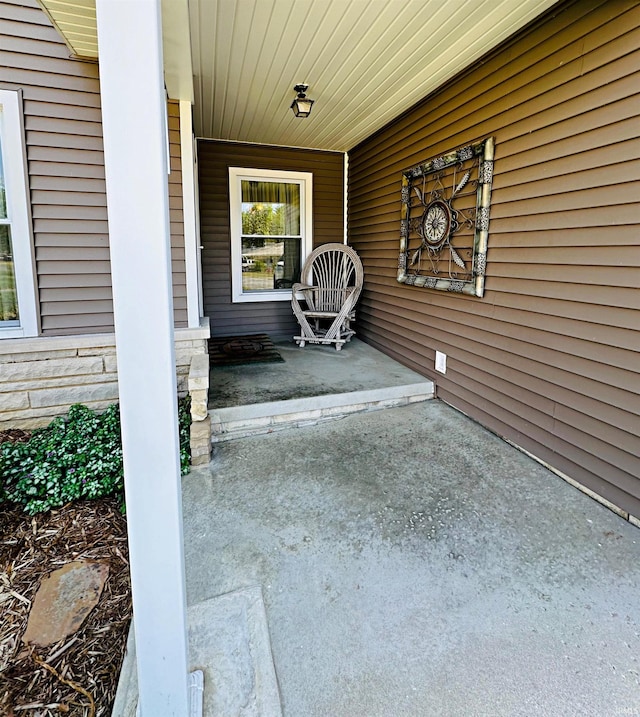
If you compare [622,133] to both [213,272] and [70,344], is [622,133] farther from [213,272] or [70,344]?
[213,272]

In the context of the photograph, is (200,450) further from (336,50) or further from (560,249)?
(336,50)

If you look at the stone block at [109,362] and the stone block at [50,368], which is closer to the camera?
the stone block at [50,368]

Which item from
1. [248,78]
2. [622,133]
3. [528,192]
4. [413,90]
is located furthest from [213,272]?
[622,133]

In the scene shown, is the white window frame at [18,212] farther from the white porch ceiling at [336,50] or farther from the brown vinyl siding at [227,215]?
the brown vinyl siding at [227,215]

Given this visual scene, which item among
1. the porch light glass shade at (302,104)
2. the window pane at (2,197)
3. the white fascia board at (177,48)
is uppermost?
the porch light glass shade at (302,104)

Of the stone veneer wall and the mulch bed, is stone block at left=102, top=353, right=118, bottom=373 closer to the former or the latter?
the stone veneer wall

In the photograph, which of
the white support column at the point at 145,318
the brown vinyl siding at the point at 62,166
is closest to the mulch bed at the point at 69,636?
the white support column at the point at 145,318

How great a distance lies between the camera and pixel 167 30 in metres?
2.22

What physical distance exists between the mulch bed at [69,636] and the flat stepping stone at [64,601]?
0.03 meters

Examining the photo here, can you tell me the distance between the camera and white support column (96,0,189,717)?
833mm

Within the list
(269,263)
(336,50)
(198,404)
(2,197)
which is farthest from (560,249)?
(269,263)

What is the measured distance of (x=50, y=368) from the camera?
2938 millimetres

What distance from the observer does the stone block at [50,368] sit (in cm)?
284

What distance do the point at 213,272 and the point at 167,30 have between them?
9.97ft
